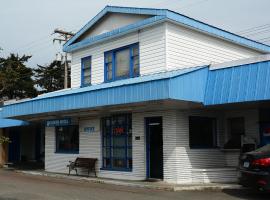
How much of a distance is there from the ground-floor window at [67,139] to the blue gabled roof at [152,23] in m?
3.98

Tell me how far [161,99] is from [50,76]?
3824 cm

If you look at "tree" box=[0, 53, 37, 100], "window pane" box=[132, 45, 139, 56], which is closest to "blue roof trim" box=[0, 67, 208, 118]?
"window pane" box=[132, 45, 139, 56]

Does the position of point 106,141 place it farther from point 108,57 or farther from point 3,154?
point 3,154

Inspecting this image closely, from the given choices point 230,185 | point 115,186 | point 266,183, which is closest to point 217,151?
point 230,185

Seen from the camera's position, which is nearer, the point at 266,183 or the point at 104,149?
the point at 266,183

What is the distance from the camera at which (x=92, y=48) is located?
2084 centimetres

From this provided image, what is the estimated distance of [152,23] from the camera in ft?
57.0

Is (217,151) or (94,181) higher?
(217,151)

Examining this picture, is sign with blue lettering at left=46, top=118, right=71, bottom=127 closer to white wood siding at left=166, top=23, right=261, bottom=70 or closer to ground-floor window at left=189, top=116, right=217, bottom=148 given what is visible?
white wood siding at left=166, top=23, right=261, bottom=70

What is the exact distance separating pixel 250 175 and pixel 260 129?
4.78 meters

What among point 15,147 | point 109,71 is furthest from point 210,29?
point 15,147

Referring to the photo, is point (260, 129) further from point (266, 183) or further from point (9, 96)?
point (9, 96)

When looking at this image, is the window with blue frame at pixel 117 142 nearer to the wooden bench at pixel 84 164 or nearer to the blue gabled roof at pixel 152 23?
the wooden bench at pixel 84 164

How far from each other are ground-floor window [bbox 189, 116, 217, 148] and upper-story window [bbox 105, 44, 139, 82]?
3299 millimetres
